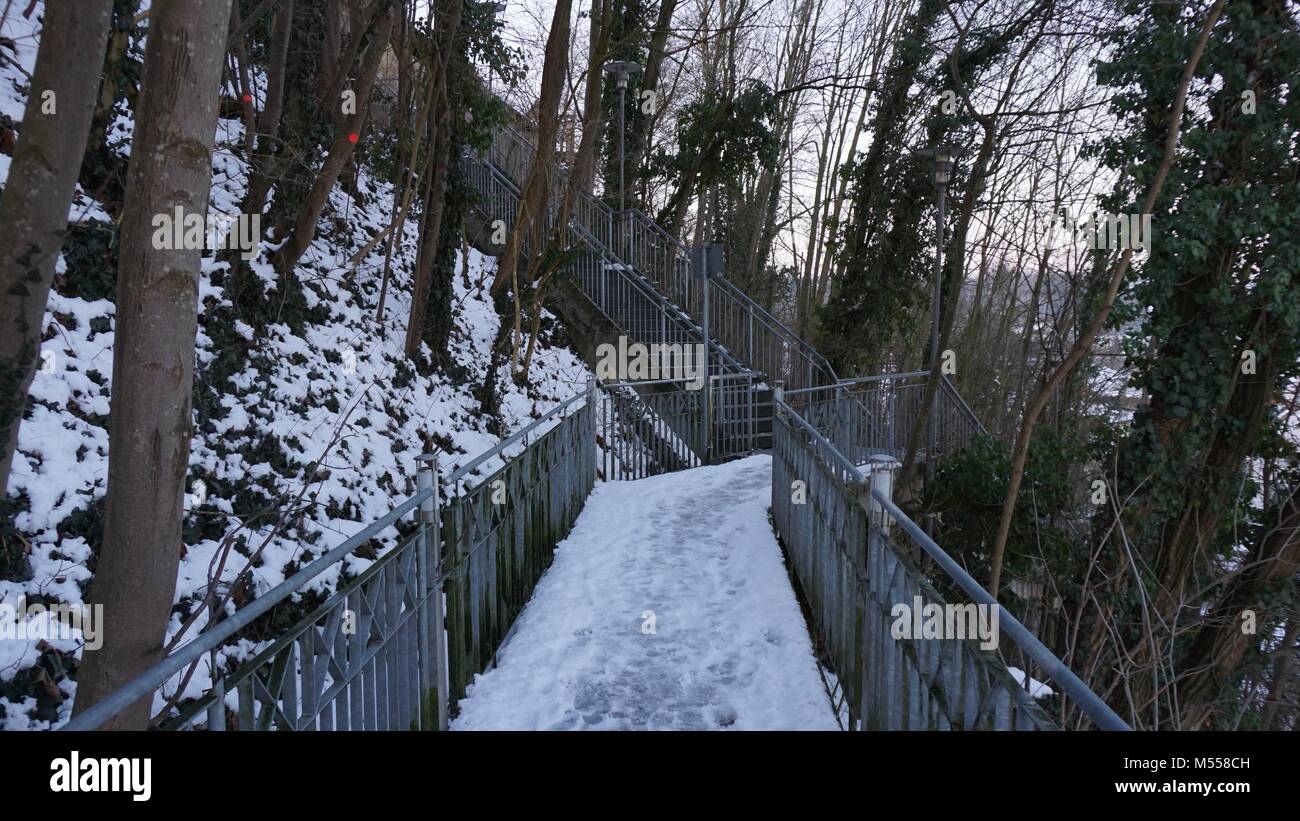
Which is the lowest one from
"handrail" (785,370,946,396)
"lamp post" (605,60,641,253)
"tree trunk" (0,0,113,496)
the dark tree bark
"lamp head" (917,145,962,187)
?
"handrail" (785,370,946,396)

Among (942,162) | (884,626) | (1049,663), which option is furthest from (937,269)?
(1049,663)

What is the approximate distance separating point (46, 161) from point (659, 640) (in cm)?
412

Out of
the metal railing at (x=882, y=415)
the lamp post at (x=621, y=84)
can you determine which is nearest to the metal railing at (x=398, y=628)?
the metal railing at (x=882, y=415)

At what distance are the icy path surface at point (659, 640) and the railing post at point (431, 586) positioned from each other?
0.37 meters

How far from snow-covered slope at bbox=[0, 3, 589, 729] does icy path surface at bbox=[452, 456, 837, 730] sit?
1.75 m

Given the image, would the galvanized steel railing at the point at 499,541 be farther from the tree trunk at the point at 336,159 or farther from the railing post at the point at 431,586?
the tree trunk at the point at 336,159

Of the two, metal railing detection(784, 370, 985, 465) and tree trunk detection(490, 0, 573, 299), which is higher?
tree trunk detection(490, 0, 573, 299)

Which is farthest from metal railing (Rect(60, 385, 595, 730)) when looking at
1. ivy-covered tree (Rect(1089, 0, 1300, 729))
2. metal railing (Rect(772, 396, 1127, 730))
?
ivy-covered tree (Rect(1089, 0, 1300, 729))

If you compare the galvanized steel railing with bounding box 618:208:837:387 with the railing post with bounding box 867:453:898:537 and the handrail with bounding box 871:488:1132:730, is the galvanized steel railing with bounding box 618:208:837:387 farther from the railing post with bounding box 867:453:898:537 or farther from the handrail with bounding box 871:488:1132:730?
the handrail with bounding box 871:488:1132:730

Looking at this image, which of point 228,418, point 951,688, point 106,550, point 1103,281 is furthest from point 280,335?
point 1103,281

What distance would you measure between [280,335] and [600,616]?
16.2ft

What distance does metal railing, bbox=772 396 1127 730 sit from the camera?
2320mm

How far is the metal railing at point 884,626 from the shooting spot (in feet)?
7.61
